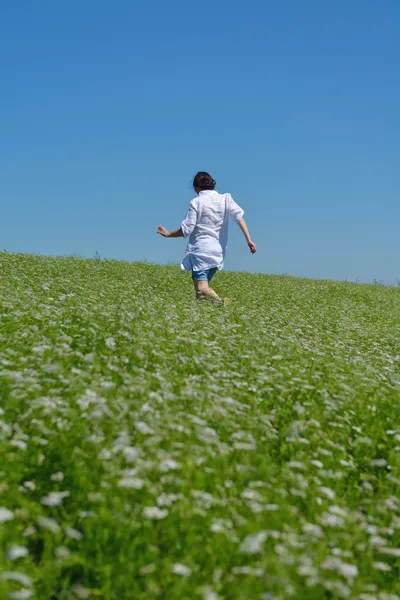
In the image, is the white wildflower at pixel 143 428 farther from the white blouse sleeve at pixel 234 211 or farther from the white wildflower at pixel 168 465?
the white blouse sleeve at pixel 234 211

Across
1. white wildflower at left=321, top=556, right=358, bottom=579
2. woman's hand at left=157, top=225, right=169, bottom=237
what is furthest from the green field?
woman's hand at left=157, top=225, right=169, bottom=237

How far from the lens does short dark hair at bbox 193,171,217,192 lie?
13.0 m

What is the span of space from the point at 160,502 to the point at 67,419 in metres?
1.54

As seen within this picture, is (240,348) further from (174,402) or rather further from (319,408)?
(174,402)

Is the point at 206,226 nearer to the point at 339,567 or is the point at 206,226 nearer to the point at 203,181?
the point at 203,181

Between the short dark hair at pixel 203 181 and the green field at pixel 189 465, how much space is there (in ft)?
13.7

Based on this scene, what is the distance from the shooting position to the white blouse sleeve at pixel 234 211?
13.1 m

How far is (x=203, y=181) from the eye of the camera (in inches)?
513

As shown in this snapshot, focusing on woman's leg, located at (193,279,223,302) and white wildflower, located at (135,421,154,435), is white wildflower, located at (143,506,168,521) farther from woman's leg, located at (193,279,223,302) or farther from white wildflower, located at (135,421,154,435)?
woman's leg, located at (193,279,223,302)

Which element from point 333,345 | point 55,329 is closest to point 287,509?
point 55,329

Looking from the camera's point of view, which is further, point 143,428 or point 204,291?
point 204,291

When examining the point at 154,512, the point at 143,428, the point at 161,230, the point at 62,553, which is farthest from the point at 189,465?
the point at 161,230

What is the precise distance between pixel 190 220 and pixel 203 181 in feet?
2.93

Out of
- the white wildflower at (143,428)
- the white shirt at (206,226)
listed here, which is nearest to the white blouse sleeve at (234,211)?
the white shirt at (206,226)
